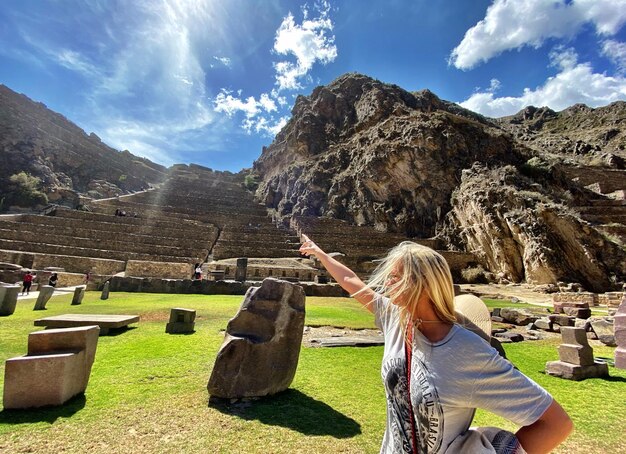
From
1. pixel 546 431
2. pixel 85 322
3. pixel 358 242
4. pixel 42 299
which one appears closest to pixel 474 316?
pixel 546 431

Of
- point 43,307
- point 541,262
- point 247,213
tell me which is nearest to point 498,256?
point 541,262

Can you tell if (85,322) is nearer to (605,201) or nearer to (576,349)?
(576,349)

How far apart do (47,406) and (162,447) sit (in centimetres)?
178

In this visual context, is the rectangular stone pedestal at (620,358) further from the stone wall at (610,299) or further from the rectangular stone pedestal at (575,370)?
the stone wall at (610,299)

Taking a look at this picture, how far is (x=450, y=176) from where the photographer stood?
133 ft

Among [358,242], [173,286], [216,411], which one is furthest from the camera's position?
[358,242]

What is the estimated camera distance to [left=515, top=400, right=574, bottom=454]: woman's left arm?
1.25m

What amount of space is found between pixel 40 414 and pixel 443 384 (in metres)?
4.53

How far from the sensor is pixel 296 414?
4.10 metres

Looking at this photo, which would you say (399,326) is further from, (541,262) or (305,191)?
(305,191)

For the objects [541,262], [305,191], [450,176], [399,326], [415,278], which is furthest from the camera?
[305,191]

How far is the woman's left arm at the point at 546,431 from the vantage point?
1248 mm

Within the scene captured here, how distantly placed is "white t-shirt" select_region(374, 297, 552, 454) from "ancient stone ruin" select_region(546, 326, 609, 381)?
20.6 feet

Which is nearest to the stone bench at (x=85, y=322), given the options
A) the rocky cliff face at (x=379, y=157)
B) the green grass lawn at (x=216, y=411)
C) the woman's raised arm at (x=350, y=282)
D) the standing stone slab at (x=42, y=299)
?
the green grass lawn at (x=216, y=411)
